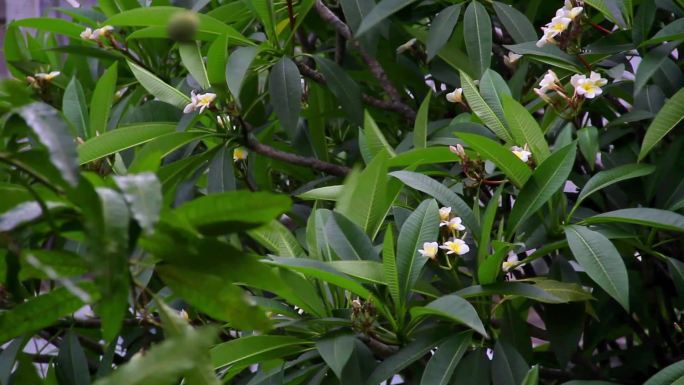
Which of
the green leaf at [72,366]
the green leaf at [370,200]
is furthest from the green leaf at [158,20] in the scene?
the green leaf at [72,366]

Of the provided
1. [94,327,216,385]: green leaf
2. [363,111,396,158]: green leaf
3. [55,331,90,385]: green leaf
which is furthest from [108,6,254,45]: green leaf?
[94,327,216,385]: green leaf

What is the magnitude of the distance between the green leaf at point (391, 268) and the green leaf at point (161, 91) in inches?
19.1

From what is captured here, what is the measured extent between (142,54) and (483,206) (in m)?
0.69

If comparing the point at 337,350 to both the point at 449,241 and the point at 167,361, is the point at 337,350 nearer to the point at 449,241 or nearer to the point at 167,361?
the point at 449,241

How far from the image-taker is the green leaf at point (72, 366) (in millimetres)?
1284

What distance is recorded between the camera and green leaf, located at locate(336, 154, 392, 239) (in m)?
1.03

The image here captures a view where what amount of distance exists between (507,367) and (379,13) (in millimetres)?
491

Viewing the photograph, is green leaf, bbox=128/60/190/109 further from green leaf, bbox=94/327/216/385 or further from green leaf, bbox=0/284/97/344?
green leaf, bbox=94/327/216/385

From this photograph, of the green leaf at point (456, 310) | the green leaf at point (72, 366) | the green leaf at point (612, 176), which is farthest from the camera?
the green leaf at point (72, 366)

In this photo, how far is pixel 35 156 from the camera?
1.10ft

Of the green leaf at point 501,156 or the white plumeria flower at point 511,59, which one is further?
the white plumeria flower at point 511,59

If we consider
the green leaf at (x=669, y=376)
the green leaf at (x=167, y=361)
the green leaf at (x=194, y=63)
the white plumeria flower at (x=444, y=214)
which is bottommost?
the green leaf at (x=669, y=376)

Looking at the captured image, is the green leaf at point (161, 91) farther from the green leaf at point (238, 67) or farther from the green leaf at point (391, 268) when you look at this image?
the green leaf at point (391, 268)

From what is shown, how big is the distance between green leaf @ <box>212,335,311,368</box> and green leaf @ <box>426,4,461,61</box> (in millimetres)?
460
